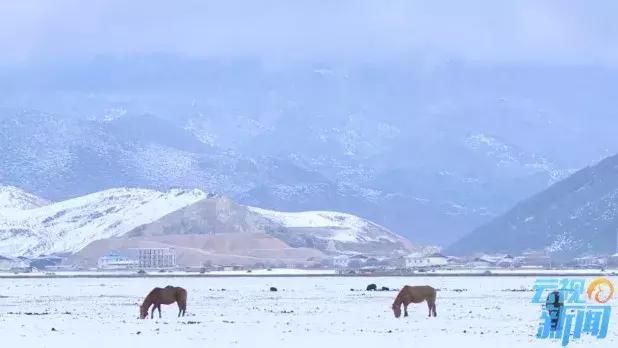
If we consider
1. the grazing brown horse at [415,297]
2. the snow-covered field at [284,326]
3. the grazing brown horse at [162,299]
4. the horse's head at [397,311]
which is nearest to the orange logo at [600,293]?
the snow-covered field at [284,326]

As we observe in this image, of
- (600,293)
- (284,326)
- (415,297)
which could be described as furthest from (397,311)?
(600,293)

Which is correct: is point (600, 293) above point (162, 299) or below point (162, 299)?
above

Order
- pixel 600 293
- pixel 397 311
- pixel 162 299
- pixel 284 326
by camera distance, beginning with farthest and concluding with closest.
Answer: pixel 600 293
pixel 162 299
pixel 397 311
pixel 284 326

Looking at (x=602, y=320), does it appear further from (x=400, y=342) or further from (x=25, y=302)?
(x=25, y=302)

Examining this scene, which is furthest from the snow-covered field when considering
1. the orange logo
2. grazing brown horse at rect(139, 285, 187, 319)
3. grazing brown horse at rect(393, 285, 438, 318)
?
the orange logo

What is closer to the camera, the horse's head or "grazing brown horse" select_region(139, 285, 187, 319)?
the horse's head

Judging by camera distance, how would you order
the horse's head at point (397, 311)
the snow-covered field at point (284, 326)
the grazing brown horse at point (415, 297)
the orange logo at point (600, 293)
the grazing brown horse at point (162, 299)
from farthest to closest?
the orange logo at point (600, 293) < the grazing brown horse at point (162, 299) < the grazing brown horse at point (415, 297) < the horse's head at point (397, 311) < the snow-covered field at point (284, 326)

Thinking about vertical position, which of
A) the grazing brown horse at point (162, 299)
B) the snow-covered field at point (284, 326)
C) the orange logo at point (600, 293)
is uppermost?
the orange logo at point (600, 293)

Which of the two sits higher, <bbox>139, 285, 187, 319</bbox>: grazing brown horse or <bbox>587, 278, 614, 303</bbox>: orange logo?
<bbox>587, 278, 614, 303</bbox>: orange logo

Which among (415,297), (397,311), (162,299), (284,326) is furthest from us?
(162,299)

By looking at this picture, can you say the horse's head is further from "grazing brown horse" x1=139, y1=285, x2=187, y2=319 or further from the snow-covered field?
"grazing brown horse" x1=139, y1=285, x2=187, y2=319

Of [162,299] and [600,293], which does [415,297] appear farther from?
[600,293]

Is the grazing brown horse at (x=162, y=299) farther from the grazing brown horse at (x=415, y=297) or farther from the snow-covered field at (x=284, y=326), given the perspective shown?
the grazing brown horse at (x=415, y=297)

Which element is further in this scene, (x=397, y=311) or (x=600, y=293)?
(x=600, y=293)
